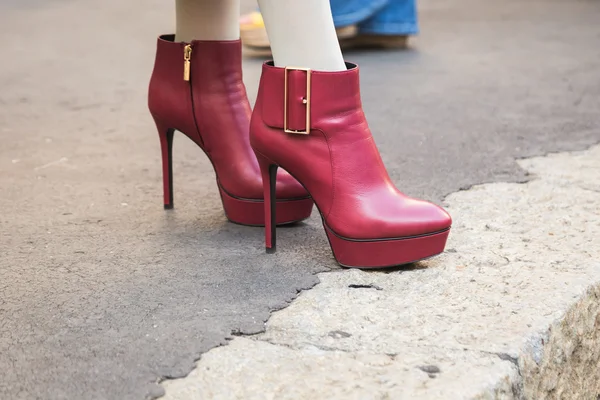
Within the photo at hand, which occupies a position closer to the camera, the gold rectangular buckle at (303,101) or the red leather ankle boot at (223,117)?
the gold rectangular buckle at (303,101)

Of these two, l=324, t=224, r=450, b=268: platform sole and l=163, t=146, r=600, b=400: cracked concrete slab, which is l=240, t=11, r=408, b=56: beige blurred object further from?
l=324, t=224, r=450, b=268: platform sole

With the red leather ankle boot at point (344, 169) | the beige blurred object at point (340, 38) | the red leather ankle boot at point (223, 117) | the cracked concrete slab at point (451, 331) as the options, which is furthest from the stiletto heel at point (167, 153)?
the beige blurred object at point (340, 38)

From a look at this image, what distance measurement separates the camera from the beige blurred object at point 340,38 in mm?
2914

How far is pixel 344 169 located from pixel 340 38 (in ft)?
7.07

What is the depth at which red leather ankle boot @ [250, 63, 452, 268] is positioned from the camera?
39.1 inches

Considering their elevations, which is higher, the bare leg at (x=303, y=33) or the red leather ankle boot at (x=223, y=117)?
the bare leg at (x=303, y=33)

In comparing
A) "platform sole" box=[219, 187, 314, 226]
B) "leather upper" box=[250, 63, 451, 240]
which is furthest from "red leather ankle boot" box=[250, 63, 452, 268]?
"platform sole" box=[219, 187, 314, 226]

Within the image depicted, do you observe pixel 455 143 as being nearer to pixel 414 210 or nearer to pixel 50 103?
pixel 414 210

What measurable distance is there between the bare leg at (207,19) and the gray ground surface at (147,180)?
0.92 feet

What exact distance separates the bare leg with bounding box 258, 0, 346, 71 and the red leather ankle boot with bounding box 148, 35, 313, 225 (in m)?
0.19

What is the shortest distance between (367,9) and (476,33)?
671 mm

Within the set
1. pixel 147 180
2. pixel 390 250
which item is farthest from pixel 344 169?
pixel 147 180

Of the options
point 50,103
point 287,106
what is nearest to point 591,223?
point 287,106

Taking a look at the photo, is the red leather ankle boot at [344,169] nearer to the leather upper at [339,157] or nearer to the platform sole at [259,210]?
the leather upper at [339,157]
